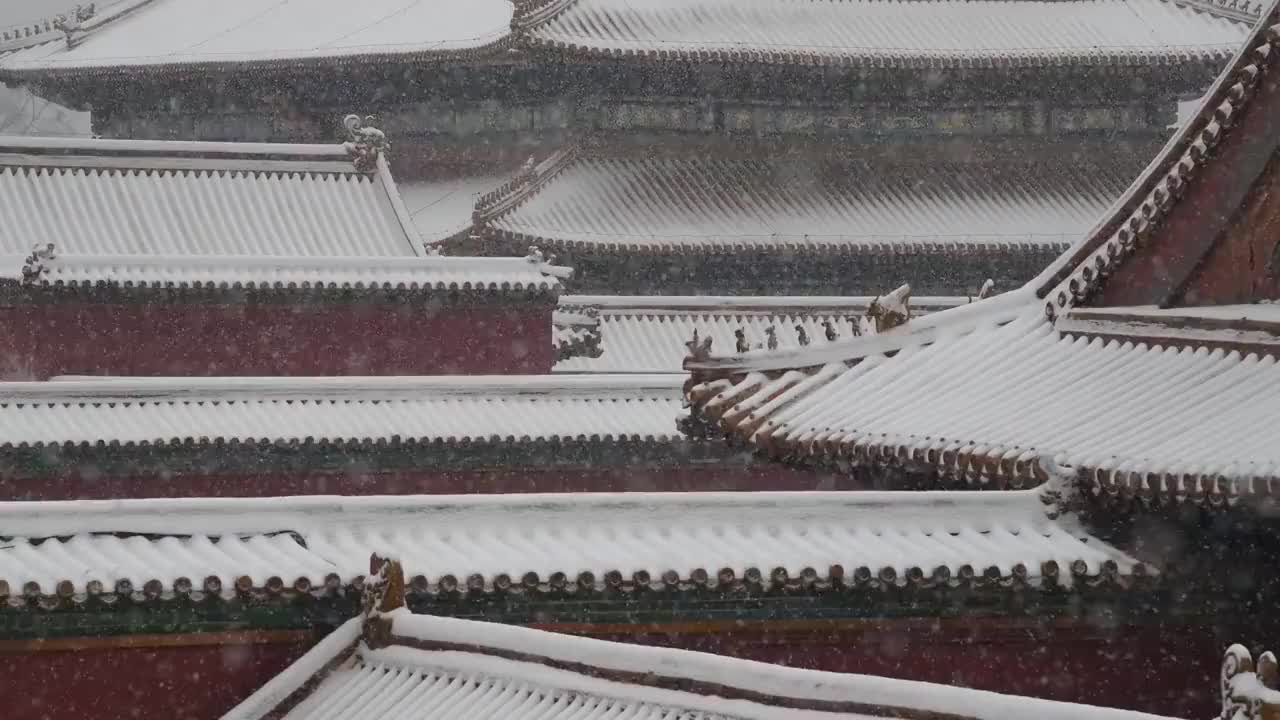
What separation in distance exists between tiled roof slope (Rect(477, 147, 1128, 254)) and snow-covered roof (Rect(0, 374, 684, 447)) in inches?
206

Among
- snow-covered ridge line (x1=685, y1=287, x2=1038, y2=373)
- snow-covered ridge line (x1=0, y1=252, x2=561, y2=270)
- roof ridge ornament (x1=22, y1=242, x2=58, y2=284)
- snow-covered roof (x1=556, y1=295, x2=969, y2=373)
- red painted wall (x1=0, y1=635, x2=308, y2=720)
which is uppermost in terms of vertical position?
roof ridge ornament (x1=22, y1=242, x2=58, y2=284)

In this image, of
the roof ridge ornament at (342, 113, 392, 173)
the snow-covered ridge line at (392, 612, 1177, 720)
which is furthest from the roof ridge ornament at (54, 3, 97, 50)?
the snow-covered ridge line at (392, 612, 1177, 720)

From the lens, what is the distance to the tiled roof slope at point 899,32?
69.9 ft

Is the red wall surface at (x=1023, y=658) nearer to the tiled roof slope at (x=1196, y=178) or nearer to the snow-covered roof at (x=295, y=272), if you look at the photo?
the tiled roof slope at (x=1196, y=178)

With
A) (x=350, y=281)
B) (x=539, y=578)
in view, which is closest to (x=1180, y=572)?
(x=539, y=578)

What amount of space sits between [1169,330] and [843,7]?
1453 cm

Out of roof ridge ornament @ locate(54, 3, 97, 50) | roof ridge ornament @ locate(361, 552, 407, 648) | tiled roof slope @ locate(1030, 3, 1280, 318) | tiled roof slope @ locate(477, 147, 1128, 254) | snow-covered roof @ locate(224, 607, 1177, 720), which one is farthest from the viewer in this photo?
roof ridge ornament @ locate(54, 3, 97, 50)

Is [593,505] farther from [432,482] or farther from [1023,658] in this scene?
[432,482]

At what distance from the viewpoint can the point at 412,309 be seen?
1664cm

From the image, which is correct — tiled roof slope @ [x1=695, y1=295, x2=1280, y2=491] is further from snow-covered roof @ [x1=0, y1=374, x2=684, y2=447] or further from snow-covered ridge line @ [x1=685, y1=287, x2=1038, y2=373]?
snow-covered roof @ [x1=0, y1=374, x2=684, y2=447]

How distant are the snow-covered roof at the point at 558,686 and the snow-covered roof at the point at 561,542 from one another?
365 mm

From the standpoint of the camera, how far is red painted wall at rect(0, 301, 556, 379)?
16062mm

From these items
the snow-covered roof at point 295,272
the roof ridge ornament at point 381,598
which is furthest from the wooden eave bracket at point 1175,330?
the snow-covered roof at point 295,272

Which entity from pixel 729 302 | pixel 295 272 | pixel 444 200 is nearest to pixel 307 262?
pixel 295 272
